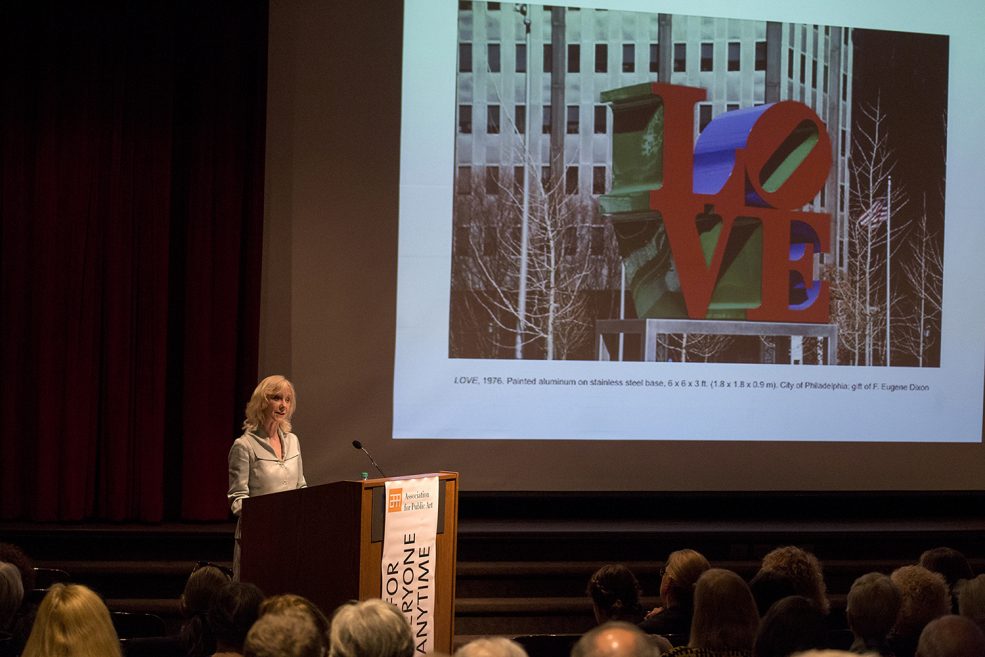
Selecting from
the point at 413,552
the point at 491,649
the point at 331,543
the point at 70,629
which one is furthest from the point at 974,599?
the point at 70,629

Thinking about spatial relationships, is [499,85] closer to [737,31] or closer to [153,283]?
[737,31]

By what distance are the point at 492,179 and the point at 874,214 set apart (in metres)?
2.32

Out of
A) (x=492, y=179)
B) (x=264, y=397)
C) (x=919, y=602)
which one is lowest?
(x=919, y=602)

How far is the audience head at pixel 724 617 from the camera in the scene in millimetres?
2729

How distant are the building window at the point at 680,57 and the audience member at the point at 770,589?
3598mm

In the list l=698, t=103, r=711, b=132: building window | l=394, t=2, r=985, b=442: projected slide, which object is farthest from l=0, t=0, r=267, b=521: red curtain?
l=698, t=103, r=711, b=132: building window

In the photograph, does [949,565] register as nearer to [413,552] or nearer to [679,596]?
[679,596]

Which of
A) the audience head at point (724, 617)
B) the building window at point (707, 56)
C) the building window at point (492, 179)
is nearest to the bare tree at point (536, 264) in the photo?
the building window at point (492, 179)

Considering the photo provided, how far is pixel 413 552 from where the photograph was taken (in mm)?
3691

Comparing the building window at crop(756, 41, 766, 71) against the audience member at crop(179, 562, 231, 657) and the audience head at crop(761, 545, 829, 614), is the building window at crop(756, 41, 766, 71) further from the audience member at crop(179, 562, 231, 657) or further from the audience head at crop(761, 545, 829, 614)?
the audience member at crop(179, 562, 231, 657)

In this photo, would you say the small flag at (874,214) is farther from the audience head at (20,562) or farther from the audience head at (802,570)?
the audience head at (20,562)

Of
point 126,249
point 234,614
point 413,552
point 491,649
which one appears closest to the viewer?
point 491,649

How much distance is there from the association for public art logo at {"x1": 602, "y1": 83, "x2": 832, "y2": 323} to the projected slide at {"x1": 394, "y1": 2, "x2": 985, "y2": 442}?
13 mm

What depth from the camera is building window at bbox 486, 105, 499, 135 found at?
19.7ft
